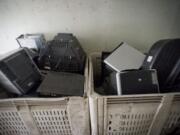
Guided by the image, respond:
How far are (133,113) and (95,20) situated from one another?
2.72ft

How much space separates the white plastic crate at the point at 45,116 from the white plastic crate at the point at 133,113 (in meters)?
0.07

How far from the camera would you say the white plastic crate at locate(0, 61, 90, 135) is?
879 mm

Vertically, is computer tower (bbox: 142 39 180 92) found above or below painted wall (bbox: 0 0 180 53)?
below

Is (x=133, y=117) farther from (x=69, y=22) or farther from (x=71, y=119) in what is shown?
(x=69, y=22)

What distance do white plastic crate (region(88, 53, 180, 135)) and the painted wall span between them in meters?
0.56

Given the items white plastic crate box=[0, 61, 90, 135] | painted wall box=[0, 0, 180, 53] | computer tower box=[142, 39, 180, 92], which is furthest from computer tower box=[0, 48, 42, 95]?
computer tower box=[142, 39, 180, 92]

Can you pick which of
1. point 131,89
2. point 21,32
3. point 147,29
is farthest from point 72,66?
point 147,29

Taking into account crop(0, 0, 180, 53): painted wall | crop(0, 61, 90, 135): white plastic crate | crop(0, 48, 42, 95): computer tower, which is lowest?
crop(0, 61, 90, 135): white plastic crate

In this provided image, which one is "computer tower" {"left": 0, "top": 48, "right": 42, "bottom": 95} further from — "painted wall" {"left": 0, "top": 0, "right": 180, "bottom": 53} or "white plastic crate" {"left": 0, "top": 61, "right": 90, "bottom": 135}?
→ "painted wall" {"left": 0, "top": 0, "right": 180, "bottom": 53}

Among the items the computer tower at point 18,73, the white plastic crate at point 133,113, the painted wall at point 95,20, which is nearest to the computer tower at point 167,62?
the white plastic crate at point 133,113

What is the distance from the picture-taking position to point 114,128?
0.98m

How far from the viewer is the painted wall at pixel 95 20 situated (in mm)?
1251

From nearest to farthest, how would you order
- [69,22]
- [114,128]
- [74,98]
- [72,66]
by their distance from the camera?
1. [74,98]
2. [114,128]
3. [72,66]
4. [69,22]

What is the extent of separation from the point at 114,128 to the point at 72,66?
21.1 inches
